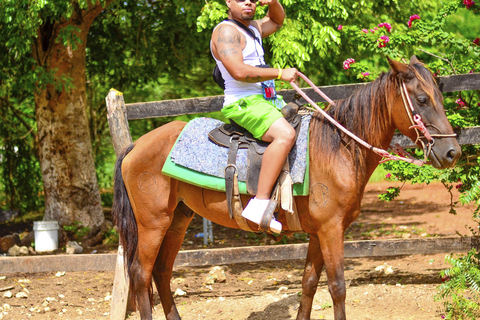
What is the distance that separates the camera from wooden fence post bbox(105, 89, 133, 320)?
5219 mm

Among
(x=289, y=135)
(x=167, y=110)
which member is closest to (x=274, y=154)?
(x=289, y=135)

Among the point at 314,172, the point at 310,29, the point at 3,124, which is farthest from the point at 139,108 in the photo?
the point at 3,124

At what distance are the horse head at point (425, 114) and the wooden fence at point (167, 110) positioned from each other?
1.62 metres

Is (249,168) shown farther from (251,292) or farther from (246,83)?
(251,292)

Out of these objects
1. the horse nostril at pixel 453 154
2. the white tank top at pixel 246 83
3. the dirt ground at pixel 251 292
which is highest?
the white tank top at pixel 246 83

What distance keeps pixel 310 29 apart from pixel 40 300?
4.94 metres

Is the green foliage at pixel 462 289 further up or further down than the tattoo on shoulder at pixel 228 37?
further down

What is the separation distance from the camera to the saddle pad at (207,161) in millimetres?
3846

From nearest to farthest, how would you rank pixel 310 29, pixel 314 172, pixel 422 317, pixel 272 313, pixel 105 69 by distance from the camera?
1. pixel 314 172
2. pixel 422 317
3. pixel 272 313
4. pixel 310 29
5. pixel 105 69

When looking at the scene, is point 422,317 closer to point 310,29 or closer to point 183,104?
point 183,104

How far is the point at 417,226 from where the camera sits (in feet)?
31.1

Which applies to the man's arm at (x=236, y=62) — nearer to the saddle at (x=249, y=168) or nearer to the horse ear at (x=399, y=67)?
the saddle at (x=249, y=168)

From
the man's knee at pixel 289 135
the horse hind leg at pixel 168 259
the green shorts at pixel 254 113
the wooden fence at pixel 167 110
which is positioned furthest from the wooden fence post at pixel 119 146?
the man's knee at pixel 289 135

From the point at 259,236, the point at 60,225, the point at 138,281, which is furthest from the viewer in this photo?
the point at 259,236
